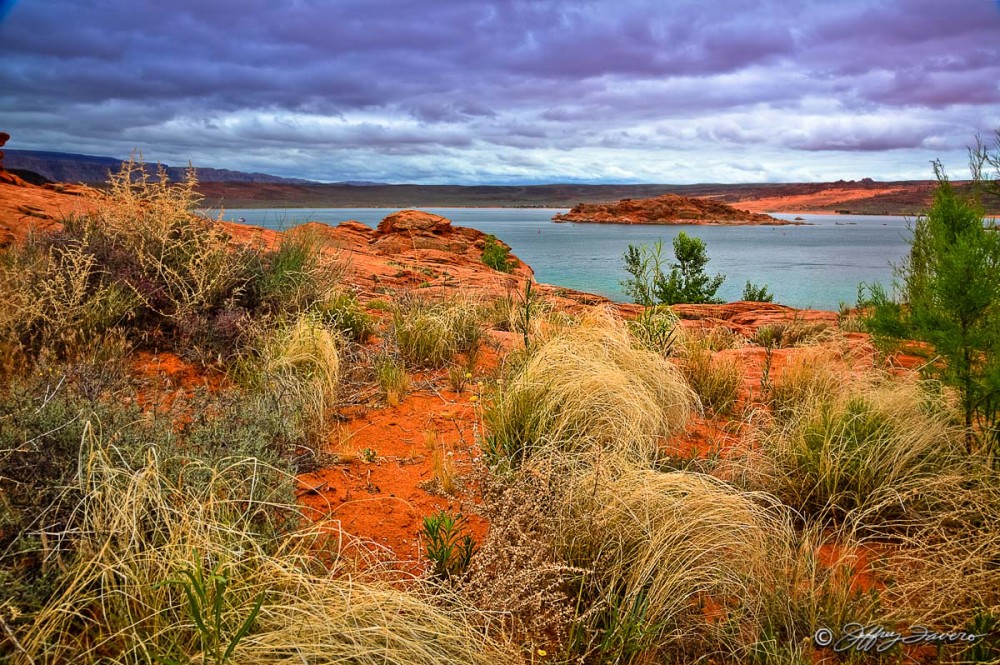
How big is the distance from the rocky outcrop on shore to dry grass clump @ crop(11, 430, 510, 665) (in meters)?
90.3

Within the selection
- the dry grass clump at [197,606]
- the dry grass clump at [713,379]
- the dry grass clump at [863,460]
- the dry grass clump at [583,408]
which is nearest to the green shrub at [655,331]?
the dry grass clump at [713,379]

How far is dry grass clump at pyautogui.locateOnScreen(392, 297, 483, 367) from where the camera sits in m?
6.85

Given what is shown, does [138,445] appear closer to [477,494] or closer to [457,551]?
[457,551]

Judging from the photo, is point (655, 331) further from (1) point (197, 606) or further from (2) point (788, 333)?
(1) point (197, 606)

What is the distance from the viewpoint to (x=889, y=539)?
11.9 ft

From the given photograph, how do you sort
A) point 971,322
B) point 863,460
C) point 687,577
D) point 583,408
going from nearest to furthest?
point 687,577 → point 863,460 → point 971,322 → point 583,408

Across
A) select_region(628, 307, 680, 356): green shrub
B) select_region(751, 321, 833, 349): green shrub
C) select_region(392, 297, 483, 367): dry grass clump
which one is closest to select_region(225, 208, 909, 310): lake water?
select_region(751, 321, 833, 349): green shrub

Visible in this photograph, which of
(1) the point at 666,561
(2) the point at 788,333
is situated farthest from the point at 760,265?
(1) the point at 666,561

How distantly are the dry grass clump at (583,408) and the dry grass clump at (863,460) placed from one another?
2.39 ft

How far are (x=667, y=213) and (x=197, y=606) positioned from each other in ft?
313

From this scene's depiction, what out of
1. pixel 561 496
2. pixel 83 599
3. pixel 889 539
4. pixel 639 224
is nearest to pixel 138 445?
pixel 83 599

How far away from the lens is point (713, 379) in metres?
6.14

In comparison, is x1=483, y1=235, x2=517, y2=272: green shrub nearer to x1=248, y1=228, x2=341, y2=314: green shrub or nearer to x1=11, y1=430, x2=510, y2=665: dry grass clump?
x1=248, y1=228, x2=341, y2=314: green shrub

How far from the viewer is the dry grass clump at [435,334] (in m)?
6.85
